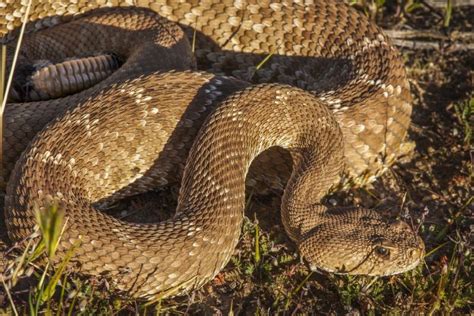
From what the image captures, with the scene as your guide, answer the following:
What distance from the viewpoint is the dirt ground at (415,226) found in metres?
5.59

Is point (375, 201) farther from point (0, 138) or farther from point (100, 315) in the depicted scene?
point (0, 138)

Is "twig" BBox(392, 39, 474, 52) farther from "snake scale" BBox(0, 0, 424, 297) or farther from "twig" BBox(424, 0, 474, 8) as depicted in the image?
"snake scale" BBox(0, 0, 424, 297)

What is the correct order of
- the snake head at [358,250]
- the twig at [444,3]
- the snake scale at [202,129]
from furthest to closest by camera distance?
the twig at [444,3] → the snake head at [358,250] → the snake scale at [202,129]

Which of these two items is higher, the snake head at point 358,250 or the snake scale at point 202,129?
the snake scale at point 202,129

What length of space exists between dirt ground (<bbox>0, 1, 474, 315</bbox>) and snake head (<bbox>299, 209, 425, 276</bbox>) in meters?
0.19

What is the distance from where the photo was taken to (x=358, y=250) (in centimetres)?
555

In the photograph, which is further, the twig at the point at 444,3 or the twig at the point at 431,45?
the twig at the point at 444,3

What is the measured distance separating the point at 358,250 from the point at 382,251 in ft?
0.63

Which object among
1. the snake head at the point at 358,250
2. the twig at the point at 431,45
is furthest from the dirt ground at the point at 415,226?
the snake head at the point at 358,250

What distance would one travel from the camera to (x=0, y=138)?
5.64 m

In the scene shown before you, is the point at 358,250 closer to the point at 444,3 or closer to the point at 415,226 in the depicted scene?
the point at 415,226

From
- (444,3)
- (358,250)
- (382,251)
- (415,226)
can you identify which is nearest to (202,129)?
(358,250)

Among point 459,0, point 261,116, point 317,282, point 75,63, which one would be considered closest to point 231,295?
point 317,282

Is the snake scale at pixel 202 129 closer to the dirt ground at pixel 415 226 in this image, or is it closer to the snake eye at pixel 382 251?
the snake eye at pixel 382 251
